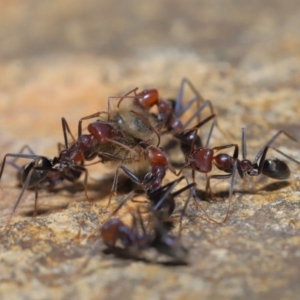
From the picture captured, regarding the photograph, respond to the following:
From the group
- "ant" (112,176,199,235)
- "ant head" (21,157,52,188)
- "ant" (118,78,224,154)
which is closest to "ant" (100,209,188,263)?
"ant" (112,176,199,235)

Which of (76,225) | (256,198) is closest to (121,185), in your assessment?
(76,225)

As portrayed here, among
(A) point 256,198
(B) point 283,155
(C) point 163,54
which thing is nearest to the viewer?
(A) point 256,198

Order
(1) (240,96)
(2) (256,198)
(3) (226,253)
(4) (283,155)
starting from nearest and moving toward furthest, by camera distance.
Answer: (3) (226,253) < (2) (256,198) < (4) (283,155) < (1) (240,96)

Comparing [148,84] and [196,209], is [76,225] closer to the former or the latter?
[196,209]

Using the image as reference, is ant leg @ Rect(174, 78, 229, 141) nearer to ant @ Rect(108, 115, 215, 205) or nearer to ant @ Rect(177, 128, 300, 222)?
ant @ Rect(177, 128, 300, 222)

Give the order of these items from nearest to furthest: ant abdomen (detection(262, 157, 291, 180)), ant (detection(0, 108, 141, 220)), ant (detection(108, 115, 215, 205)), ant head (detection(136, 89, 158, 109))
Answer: ant (detection(108, 115, 215, 205)) → ant abdomen (detection(262, 157, 291, 180)) → ant (detection(0, 108, 141, 220)) → ant head (detection(136, 89, 158, 109))

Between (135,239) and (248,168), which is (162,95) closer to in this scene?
(248,168)

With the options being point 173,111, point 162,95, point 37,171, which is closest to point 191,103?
point 173,111
